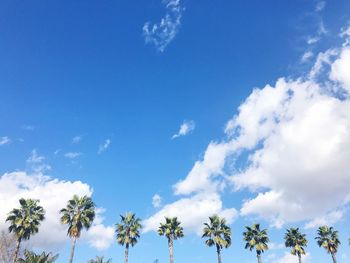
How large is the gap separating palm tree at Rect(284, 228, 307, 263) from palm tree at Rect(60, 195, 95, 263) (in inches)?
1481

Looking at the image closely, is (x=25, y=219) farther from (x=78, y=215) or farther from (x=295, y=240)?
(x=295, y=240)

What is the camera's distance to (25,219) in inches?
2085

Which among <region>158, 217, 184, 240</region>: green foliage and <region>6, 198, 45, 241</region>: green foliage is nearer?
<region>6, 198, 45, 241</region>: green foliage

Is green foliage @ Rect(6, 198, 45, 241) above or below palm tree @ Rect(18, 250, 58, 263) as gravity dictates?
above

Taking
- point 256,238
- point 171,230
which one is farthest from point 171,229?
point 256,238

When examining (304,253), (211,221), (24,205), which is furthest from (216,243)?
(24,205)

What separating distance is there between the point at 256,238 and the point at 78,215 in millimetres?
31393

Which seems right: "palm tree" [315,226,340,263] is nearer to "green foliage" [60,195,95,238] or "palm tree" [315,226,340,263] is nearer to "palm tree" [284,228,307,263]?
"palm tree" [284,228,307,263]

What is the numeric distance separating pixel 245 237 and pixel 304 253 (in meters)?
12.6

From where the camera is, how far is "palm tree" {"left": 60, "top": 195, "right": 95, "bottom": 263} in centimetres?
5569

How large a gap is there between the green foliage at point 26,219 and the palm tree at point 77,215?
3.74m

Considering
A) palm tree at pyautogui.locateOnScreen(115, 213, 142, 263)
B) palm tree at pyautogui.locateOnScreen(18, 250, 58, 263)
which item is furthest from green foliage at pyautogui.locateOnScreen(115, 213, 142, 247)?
palm tree at pyautogui.locateOnScreen(18, 250, 58, 263)

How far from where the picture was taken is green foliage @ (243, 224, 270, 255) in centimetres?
6600

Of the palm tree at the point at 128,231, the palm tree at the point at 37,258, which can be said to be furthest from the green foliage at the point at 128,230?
the palm tree at the point at 37,258
